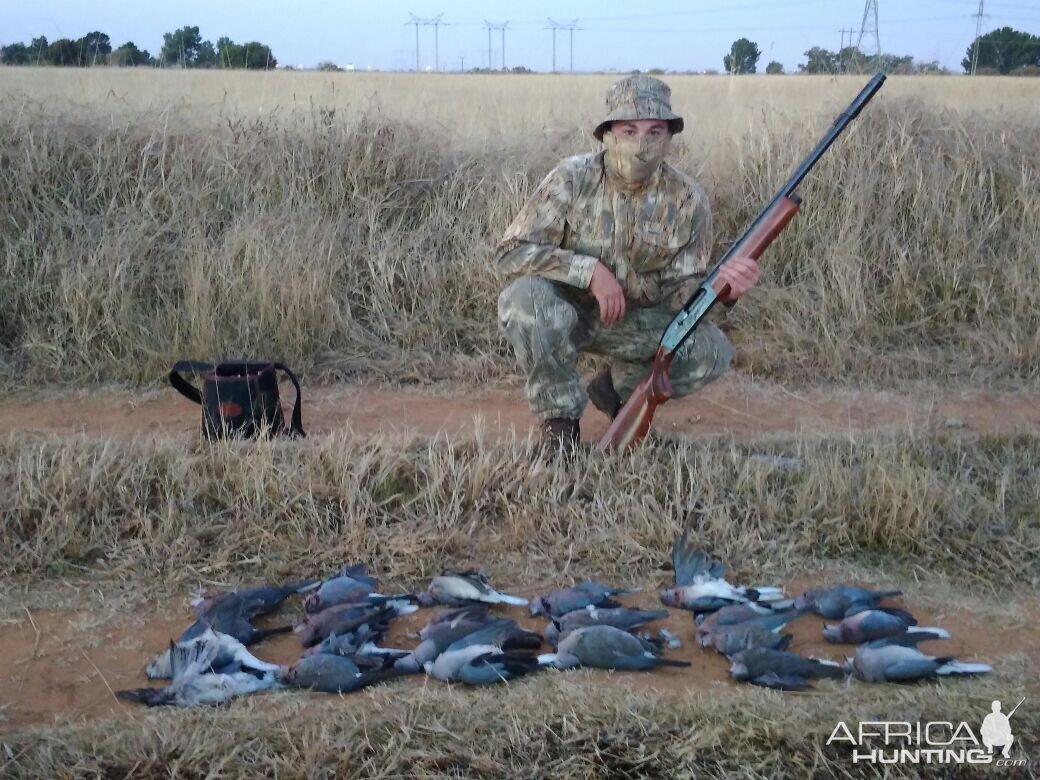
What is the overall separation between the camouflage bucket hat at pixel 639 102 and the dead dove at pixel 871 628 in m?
2.06

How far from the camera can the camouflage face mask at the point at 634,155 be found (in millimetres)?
4520

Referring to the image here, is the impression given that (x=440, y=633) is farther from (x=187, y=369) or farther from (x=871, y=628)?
(x=187, y=369)

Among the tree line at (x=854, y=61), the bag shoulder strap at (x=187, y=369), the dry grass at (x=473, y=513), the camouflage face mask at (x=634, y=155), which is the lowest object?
the dry grass at (x=473, y=513)

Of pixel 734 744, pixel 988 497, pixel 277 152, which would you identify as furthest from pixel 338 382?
pixel 734 744

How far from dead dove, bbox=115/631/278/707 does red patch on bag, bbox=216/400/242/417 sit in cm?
180

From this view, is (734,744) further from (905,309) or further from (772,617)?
(905,309)

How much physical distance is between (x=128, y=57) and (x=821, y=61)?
8.33 m

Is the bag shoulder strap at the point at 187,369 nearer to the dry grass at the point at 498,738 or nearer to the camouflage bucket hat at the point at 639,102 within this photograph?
the camouflage bucket hat at the point at 639,102

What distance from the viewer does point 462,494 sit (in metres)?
4.40

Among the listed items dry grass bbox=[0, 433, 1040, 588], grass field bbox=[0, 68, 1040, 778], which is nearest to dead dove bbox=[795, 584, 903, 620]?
grass field bbox=[0, 68, 1040, 778]

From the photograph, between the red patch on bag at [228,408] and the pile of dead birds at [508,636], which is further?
the red patch on bag at [228,408]

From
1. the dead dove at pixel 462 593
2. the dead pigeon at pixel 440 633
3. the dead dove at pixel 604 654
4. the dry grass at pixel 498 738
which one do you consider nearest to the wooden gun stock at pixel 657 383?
the dead dove at pixel 462 593

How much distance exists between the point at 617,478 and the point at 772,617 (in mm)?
1080

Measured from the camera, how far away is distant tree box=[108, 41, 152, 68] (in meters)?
13.2
